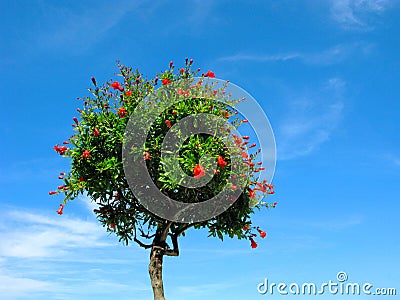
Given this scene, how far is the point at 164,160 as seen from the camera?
11148mm

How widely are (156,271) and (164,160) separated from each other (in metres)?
3.27

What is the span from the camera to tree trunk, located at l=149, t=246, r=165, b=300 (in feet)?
40.6

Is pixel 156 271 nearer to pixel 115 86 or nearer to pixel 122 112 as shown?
pixel 122 112

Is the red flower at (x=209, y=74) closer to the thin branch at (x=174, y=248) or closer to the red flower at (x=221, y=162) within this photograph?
the red flower at (x=221, y=162)

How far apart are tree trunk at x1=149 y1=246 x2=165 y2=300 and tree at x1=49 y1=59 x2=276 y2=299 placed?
0.03 meters

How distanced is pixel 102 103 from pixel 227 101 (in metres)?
3.25

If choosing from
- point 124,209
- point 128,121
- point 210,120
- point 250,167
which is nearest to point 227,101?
point 210,120

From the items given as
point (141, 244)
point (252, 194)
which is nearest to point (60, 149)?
point (141, 244)

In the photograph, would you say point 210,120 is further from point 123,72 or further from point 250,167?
point 123,72

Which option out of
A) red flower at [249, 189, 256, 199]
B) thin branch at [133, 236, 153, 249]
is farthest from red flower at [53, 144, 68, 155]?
red flower at [249, 189, 256, 199]

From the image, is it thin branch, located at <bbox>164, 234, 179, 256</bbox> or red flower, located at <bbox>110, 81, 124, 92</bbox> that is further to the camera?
thin branch, located at <bbox>164, 234, 179, 256</bbox>

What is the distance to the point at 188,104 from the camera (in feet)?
39.3

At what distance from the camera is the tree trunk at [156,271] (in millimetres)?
12367

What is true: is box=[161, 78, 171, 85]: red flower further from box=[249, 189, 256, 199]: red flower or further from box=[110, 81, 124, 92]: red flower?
box=[249, 189, 256, 199]: red flower
